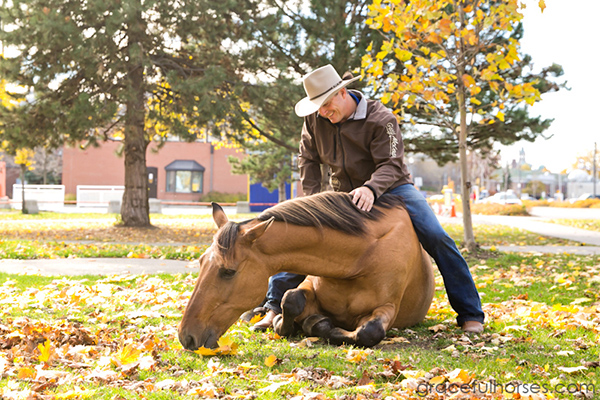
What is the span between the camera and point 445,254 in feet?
13.4

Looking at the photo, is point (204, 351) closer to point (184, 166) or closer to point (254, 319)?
point (254, 319)

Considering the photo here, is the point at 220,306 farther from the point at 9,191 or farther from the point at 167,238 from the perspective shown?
the point at 9,191

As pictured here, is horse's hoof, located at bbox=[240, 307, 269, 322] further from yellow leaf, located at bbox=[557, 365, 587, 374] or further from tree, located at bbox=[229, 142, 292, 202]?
tree, located at bbox=[229, 142, 292, 202]

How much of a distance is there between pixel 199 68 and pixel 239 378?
13459 millimetres

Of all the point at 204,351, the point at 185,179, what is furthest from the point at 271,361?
the point at 185,179

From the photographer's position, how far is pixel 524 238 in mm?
15008

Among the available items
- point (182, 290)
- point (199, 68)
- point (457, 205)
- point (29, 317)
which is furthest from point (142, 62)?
point (457, 205)

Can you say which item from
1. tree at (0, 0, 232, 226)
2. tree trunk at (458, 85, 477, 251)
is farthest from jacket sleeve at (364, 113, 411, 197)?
tree at (0, 0, 232, 226)

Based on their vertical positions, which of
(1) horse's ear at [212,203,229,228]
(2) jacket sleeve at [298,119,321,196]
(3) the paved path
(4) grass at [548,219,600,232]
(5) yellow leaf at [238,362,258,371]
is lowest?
(4) grass at [548,219,600,232]

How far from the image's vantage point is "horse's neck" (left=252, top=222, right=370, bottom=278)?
337 centimetres

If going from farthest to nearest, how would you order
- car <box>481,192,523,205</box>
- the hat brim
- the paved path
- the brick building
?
car <box>481,192,523,205</box> → the brick building → the paved path → the hat brim

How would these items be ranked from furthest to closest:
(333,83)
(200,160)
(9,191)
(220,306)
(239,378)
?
1. (9,191)
2. (200,160)
3. (333,83)
4. (220,306)
5. (239,378)

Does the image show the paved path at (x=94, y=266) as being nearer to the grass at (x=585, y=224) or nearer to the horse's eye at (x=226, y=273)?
the horse's eye at (x=226, y=273)

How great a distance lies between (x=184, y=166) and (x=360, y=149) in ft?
147
